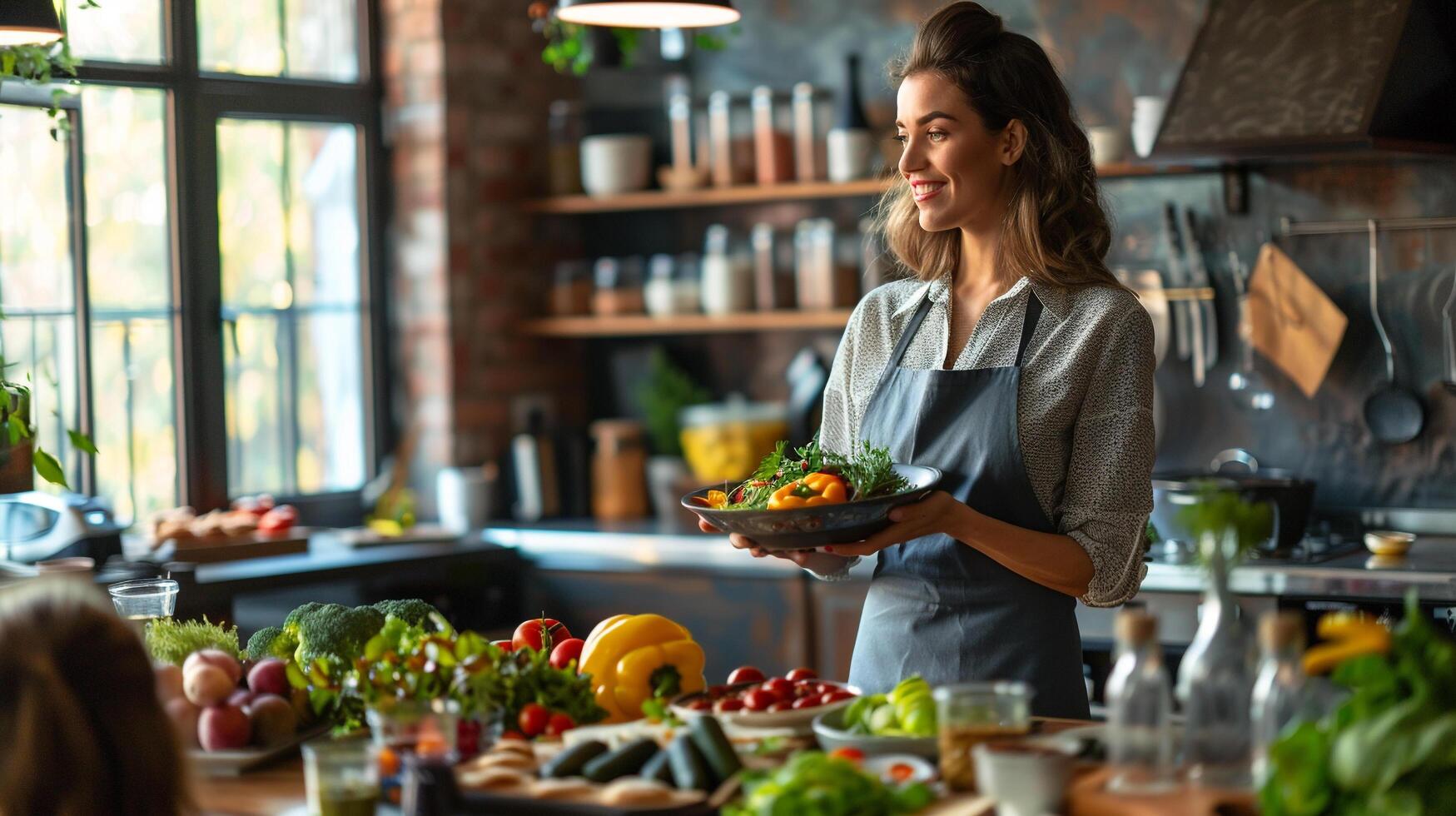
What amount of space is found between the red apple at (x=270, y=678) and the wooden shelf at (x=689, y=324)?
106 inches

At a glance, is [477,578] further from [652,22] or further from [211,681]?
[211,681]

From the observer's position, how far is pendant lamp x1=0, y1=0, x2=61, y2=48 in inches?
106

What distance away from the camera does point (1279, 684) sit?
1.64 m

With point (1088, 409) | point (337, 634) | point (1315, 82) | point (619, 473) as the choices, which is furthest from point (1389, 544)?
point (337, 634)

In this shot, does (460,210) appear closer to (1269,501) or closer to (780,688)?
(1269,501)

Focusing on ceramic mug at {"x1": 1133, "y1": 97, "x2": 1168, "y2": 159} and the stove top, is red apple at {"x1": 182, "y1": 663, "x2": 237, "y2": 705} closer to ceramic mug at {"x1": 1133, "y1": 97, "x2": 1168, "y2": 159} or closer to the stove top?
the stove top

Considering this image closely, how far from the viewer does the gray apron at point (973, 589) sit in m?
2.62

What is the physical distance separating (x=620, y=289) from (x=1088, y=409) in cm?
281

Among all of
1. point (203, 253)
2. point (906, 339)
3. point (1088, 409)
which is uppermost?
point (203, 253)

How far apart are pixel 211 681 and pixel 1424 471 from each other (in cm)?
324

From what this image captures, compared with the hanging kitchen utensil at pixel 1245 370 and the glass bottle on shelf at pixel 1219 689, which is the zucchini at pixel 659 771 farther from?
the hanging kitchen utensil at pixel 1245 370

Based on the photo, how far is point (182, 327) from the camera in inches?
188

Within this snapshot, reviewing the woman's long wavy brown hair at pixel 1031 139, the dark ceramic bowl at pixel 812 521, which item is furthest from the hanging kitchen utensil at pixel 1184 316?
the dark ceramic bowl at pixel 812 521

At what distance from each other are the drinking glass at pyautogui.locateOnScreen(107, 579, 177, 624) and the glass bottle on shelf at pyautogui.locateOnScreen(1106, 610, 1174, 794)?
1.51 metres
